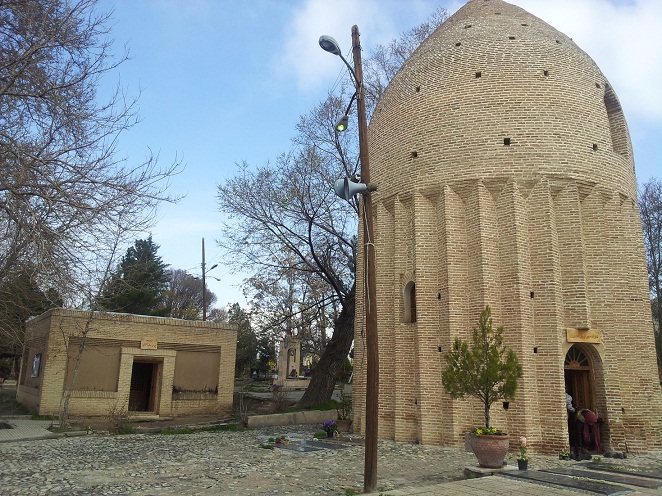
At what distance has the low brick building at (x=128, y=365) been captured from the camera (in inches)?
832

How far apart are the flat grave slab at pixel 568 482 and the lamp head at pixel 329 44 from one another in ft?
28.0

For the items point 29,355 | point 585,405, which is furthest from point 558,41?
point 29,355

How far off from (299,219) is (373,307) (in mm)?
15058

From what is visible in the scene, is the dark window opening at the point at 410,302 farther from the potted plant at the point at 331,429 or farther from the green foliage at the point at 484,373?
the potted plant at the point at 331,429

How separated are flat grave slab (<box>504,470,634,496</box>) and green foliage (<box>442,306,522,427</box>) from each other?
5.47 feet

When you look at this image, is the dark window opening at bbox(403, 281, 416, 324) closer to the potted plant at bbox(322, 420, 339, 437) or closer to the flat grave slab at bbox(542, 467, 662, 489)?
the potted plant at bbox(322, 420, 339, 437)

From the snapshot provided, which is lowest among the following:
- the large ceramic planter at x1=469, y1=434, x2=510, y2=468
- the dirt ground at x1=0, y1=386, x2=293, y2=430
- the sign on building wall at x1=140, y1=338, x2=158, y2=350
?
the dirt ground at x1=0, y1=386, x2=293, y2=430

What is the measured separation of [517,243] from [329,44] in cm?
767

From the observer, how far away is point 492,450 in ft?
35.4

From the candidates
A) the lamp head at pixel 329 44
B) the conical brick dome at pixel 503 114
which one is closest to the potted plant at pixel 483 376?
the conical brick dome at pixel 503 114

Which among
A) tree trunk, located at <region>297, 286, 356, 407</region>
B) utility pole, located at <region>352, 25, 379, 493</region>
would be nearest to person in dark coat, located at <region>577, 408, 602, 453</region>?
utility pole, located at <region>352, 25, 379, 493</region>

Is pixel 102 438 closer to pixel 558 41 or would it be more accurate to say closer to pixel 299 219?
pixel 299 219

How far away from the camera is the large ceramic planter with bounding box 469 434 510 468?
1079 centimetres

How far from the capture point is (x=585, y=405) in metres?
14.6
